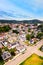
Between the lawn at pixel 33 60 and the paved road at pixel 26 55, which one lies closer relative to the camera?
the lawn at pixel 33 60

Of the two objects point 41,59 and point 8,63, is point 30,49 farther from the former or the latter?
point 8,63

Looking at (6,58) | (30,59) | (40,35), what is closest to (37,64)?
(30,59)

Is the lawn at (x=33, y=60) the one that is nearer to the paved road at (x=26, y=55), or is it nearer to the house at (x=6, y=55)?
the paved road at (x=26, y=55)

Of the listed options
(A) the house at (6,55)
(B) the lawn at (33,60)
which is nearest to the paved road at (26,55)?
(B) the lawn at (33,60)

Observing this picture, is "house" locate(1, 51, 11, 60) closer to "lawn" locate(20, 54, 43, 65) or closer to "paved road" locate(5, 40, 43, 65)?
"paved road" locate(5, 40, 43, 65)

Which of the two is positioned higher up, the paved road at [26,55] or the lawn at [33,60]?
the paved road at [26,55]

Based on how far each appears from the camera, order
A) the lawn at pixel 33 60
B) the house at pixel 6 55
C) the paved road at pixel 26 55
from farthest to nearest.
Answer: the house at pixel 6 55
the paved road at pixel 26 55
the lawn at pixel 33 60

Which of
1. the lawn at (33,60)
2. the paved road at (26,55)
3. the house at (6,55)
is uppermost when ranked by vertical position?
the house at (6,55)

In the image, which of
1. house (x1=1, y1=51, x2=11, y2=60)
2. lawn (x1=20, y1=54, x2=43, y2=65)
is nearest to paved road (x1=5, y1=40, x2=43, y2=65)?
lawn (x1=20, y1=54, x2=43, y2=65)

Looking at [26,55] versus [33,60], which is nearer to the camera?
[33,60]

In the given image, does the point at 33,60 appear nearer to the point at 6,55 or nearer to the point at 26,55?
the point at 26,55

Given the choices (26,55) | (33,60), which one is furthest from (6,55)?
(33,60)
